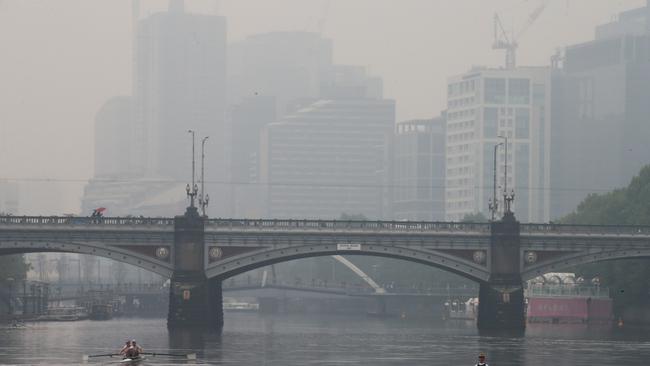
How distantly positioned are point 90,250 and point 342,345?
2874 cm

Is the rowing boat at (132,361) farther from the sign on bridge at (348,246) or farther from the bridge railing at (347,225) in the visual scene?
the sign on bridge at (348,246)

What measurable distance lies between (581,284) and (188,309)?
58.3 m

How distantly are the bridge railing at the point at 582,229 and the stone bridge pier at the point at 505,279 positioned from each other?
6.59 ft

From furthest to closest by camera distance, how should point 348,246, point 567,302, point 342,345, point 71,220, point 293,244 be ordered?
point 567,302, point 348,246, point 293,244, point 71,220, point 342,345

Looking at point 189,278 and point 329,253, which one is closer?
point 189,278

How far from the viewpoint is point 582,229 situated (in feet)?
521

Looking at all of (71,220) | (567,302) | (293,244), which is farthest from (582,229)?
(71,220)

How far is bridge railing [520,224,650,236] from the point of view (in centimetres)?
15512

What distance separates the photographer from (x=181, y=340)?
13250 centimetres

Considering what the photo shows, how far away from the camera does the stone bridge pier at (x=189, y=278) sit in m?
152

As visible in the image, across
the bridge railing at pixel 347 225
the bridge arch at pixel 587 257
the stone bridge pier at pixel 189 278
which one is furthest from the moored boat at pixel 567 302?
the stone bridge pier at pixel 189 278

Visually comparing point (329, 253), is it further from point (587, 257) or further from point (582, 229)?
point (582, 229)

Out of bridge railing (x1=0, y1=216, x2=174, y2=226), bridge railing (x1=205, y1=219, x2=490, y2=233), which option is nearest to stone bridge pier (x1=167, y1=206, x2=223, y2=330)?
bridge railing (x1=205, y1=219, x2=490, y2=233)

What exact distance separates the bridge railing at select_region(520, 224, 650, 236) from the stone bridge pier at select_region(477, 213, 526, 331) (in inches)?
79.1
